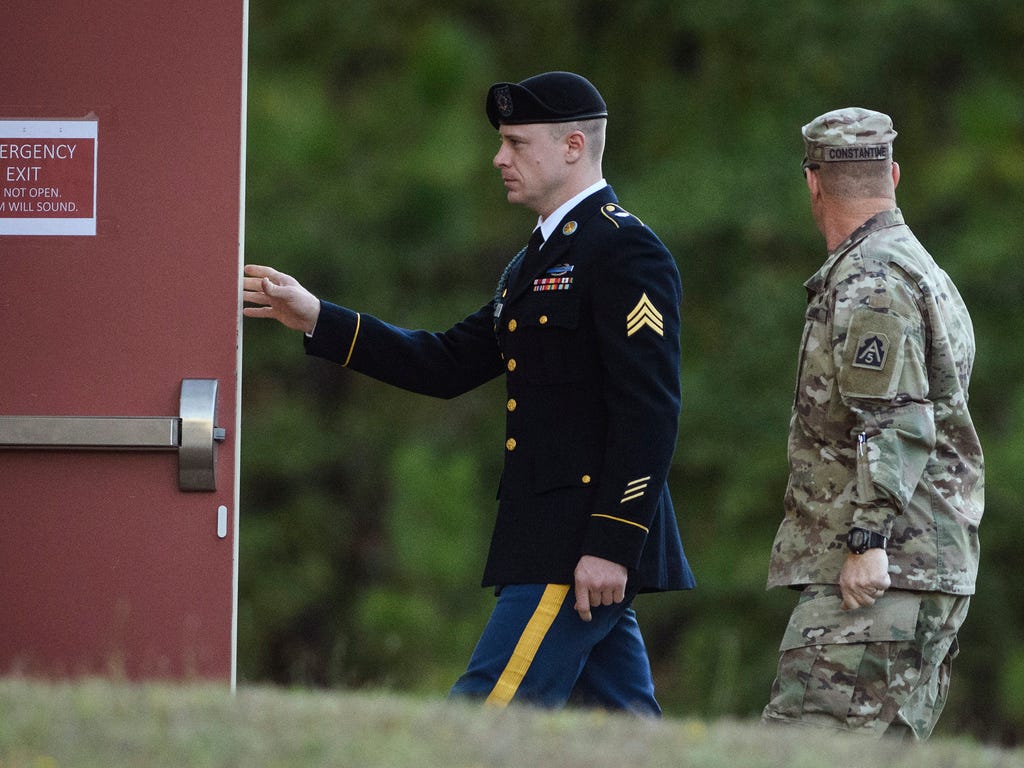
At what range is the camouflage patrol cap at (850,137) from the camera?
393cm

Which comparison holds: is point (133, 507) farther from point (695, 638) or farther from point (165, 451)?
point (695, 638)

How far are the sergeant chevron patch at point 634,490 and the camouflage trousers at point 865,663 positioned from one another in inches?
16.5

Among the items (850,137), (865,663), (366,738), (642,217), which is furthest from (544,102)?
(642,217)

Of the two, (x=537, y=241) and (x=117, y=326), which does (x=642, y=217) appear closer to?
(x=537, y=241)

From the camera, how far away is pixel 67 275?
13.8 feet

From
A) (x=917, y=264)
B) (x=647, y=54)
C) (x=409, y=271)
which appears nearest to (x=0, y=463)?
(x=917, y=264)

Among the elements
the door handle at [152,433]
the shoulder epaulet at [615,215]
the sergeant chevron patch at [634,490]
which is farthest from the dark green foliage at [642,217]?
the sergeant chevron patch at [634,490]

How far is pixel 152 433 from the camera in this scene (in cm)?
408

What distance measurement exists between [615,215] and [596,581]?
0.83 meters

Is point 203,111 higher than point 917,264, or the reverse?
point 203,111

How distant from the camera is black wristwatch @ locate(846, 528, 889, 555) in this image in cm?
365

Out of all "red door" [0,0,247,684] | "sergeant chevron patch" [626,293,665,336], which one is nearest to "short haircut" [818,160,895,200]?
"sergeant chevron patch" [626,293,665,336]

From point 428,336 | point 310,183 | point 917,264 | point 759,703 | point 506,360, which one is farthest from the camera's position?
point 310,183

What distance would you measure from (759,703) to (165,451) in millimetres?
8501
